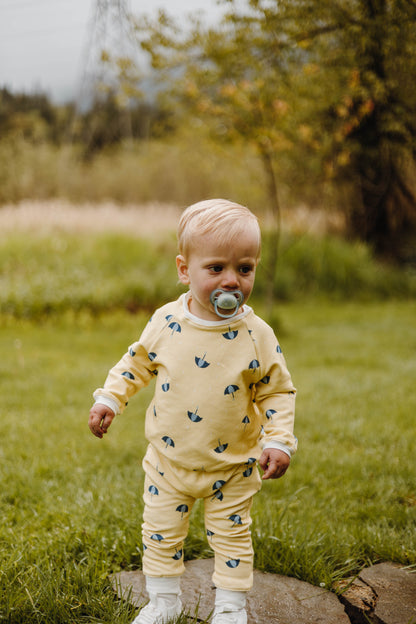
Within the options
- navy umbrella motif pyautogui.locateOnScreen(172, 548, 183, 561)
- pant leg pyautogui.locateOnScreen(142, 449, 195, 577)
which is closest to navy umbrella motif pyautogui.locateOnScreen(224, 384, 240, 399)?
pant leg pyautogui.locateOnScreen(142, 449, 195, 577)

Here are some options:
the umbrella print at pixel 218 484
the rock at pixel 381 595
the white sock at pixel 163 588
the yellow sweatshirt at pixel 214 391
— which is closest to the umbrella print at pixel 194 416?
the yellow sweatshirt at pixel 214 391

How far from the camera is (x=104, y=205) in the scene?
12844mm

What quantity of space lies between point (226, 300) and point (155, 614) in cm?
105

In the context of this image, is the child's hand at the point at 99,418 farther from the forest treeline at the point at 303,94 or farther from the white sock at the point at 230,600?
the forest treeline at the point at 303,94

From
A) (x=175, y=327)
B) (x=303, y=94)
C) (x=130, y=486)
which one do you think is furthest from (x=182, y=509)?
(x=303, y=94)

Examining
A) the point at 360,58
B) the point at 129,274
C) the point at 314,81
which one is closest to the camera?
the point at 360,58

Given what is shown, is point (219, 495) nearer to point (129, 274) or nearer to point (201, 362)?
point (201, 362)

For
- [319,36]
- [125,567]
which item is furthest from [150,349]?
[319,36]

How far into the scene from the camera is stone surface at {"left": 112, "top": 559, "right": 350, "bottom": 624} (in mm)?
1940

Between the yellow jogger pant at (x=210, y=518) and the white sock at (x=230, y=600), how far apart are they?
26 mm

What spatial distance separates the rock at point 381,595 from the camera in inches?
76.4

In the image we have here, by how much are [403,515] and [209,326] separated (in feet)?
4.91

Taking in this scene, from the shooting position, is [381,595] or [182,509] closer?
[182,509]

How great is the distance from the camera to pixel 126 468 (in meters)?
3.28
